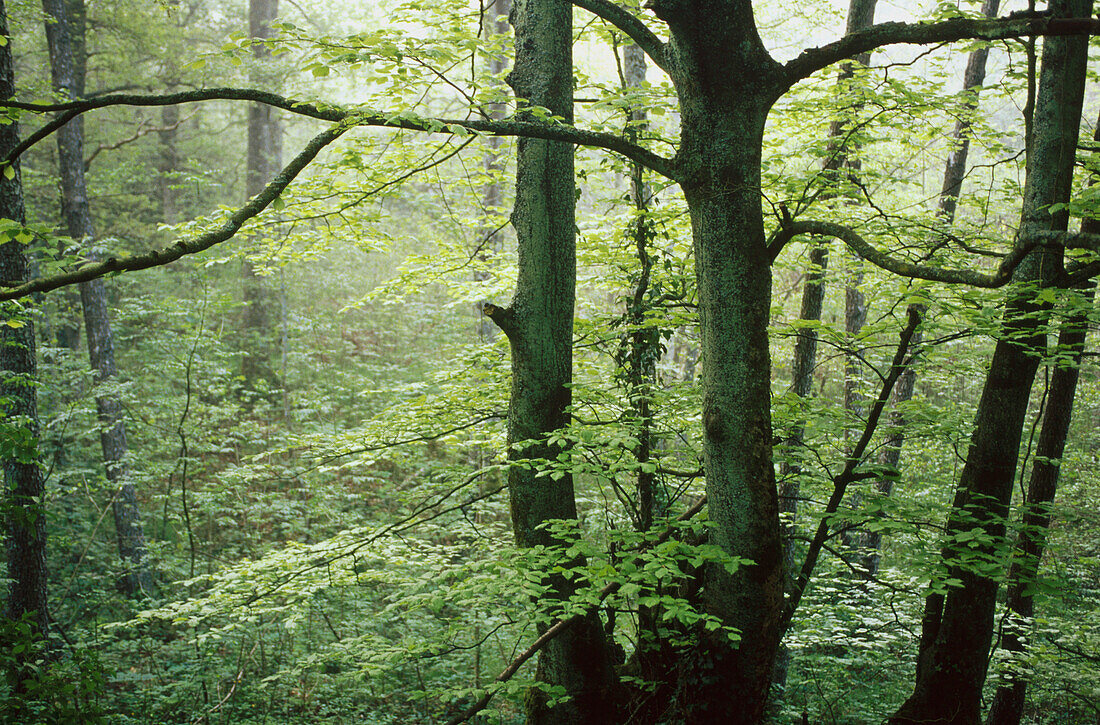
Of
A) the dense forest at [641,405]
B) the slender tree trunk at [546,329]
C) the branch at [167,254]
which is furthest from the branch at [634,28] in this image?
the branch at [167,254]

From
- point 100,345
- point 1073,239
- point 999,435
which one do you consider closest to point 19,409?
point 100,345

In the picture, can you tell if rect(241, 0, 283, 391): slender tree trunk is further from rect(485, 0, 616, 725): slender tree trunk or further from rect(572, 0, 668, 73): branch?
rect(572, 0, 668, 73): branch

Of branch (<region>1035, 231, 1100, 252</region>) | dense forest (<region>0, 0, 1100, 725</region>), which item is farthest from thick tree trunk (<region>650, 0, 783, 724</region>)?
branch (<region>1035, 231, 1100, 252</region>)

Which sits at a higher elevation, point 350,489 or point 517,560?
point 517,560

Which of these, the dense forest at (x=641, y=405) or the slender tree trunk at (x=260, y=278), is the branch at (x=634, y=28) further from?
the slender tree trunk at (x=260, y=278)

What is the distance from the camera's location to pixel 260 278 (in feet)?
43.3

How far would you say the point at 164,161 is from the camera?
16094 millimetres

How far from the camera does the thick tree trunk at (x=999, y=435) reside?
3.36m

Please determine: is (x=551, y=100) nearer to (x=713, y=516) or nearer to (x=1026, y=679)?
(x=713, y=516)

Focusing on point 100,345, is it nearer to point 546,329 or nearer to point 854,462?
point 546,329

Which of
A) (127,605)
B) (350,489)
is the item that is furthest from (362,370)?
(127,605)

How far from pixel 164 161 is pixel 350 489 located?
11.1 metres

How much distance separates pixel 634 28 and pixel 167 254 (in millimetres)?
2483

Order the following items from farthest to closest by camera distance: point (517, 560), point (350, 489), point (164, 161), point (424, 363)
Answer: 1. point (164, 161)
2. point (424, 363)
3. point (350, 489)
4. point (517, 560)
